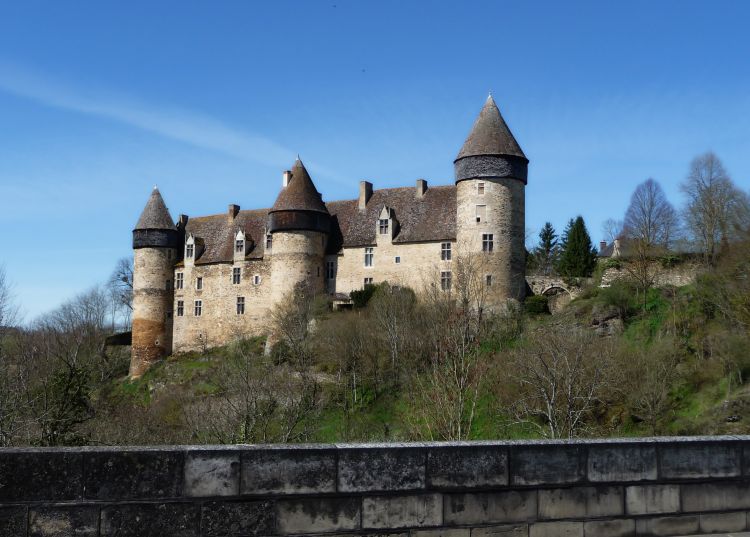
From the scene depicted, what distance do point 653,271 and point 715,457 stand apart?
125 ft

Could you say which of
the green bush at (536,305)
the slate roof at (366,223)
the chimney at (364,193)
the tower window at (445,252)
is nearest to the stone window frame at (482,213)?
the slate roof at (366,223)

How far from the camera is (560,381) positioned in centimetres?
3127

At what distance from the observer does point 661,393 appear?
29.9m

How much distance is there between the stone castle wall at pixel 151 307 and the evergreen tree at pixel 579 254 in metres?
28.9

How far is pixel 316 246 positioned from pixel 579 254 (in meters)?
21.8

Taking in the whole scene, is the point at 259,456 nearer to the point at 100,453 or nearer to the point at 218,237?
the point at 100,453

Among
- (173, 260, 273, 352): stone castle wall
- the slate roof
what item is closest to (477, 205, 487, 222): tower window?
the slate roof

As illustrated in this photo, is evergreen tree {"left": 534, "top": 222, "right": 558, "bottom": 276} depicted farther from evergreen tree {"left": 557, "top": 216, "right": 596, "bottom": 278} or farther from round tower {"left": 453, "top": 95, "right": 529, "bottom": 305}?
round tower {"left": 453, "top": 95, "right": 529, "bottom": 305}

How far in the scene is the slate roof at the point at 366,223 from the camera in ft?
158

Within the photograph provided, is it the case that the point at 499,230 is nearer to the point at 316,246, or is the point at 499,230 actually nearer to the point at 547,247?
the point at 316,246

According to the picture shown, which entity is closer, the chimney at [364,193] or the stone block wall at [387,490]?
the stone block wall at [387,490]

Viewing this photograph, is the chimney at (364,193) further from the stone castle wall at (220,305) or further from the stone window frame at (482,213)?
the stone window frame at (482,213)

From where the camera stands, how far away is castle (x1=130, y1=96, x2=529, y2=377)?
146 ft

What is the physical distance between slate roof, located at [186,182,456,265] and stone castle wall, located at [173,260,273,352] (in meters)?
0.92
